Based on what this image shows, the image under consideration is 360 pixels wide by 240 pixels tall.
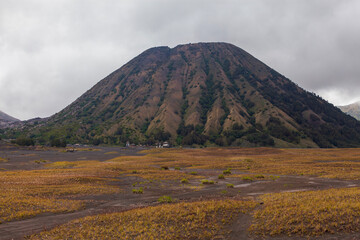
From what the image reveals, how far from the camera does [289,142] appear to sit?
172 meters

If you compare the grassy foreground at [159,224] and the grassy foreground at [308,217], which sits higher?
the grassy foreground at [308,217]

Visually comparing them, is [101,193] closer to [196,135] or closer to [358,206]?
[358,206]

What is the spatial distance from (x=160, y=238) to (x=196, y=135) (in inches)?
6789

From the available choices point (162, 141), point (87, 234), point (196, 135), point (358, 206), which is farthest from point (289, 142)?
point (87, 234)

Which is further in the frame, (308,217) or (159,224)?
(159,224)

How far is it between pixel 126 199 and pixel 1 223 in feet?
37.2

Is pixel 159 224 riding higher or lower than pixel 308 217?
lower

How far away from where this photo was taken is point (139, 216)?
17.5m

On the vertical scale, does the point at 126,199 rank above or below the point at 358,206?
below

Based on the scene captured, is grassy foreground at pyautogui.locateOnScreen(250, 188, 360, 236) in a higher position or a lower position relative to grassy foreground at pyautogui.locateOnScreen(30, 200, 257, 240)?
higher

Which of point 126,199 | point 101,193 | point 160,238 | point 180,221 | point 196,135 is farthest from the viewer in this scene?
point 196,135

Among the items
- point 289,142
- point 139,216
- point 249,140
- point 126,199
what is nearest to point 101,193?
point 126,199

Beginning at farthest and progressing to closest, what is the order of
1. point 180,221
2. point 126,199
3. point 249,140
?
point 249,140
point 126,199
point 180,221

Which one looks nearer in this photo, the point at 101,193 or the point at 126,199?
the point at 126,199
